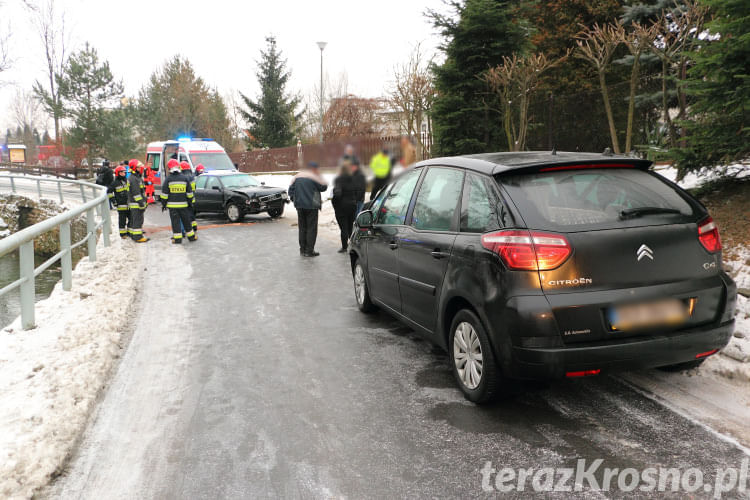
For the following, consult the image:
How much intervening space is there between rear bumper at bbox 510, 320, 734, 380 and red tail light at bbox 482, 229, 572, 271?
0.50 meters

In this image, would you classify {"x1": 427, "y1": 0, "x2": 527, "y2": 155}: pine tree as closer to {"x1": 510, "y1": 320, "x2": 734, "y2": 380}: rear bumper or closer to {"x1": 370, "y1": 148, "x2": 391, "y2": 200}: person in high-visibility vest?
{"x1": 370, "y1": 148, "x2": 391, "y2": 200}: person in high-visibility vest

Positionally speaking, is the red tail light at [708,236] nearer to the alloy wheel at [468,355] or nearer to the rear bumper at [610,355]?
the rear bumper at [610,355]

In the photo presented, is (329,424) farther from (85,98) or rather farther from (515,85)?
(85,98)

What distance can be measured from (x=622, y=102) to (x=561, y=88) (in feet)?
23.8

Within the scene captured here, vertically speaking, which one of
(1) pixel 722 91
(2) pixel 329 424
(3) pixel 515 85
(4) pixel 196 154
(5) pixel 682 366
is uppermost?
(3) pixel 515 85

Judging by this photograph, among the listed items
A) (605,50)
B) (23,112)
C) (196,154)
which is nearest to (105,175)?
(196,154)

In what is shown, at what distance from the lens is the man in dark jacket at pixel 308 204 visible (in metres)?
11.0

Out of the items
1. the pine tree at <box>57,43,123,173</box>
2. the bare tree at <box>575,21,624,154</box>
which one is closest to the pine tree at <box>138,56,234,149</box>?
the pine tree at <box>57,43,123,173</box>

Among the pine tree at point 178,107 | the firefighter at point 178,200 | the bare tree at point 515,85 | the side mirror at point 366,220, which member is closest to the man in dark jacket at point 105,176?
the firefighter at point 178,200

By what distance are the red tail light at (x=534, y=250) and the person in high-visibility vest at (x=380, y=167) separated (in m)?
7.33

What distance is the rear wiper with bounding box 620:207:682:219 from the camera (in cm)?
363

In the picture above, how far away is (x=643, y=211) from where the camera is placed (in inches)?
144

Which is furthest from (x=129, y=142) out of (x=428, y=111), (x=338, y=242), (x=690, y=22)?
(x=690, y=22)

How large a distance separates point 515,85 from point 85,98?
128 ft
